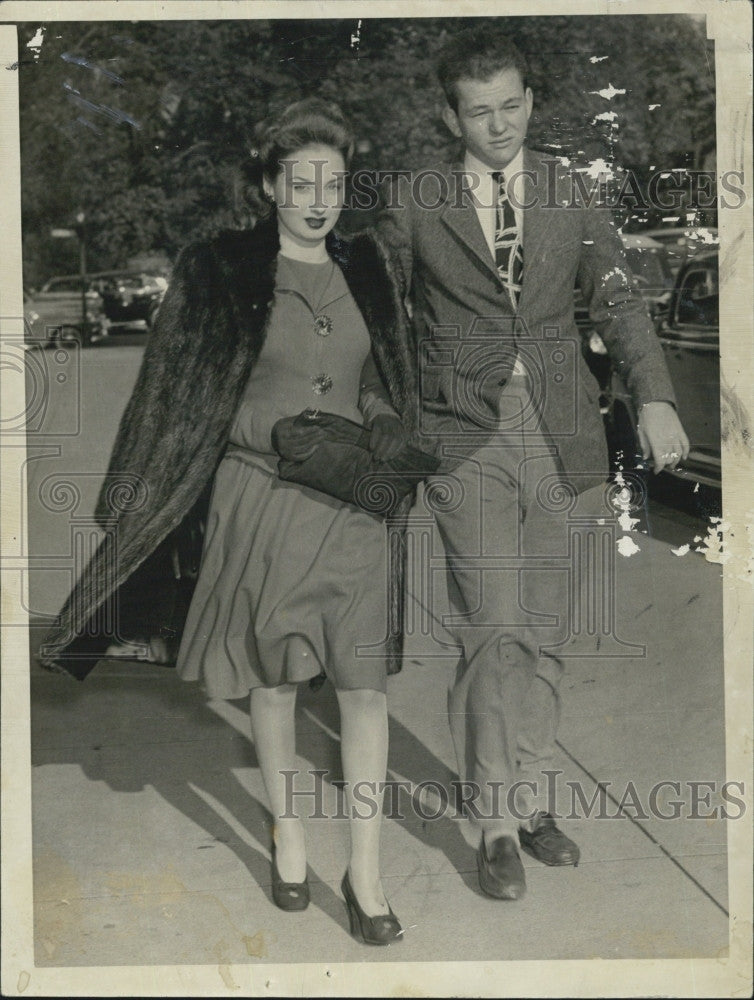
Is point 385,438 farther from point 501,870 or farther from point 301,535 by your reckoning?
point 501,870

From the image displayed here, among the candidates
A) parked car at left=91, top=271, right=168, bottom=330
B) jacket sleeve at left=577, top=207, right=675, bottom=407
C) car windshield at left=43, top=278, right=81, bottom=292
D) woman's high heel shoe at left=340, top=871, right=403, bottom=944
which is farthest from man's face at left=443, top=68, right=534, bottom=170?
woman's high heel shoe at left=340, top=871, right=403, bottom=944

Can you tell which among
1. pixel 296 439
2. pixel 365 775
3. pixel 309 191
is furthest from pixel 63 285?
pixel 365 775

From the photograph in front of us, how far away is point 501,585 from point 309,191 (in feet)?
4.01

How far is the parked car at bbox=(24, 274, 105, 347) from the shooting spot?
4371mm

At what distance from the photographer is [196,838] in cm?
446

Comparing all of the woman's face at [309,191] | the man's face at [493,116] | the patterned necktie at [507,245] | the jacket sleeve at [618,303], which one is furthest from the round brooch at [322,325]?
the jacket sleeve at [618,303]

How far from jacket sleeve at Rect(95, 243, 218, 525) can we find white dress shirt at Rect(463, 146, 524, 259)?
76 centimetres

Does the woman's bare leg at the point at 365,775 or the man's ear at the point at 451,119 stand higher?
the man's ear at the point at 451,119

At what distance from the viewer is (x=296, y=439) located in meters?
4.01

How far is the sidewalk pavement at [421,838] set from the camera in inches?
162

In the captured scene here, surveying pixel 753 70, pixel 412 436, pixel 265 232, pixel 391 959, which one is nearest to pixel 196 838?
pixel 391 959

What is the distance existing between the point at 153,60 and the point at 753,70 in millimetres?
1682

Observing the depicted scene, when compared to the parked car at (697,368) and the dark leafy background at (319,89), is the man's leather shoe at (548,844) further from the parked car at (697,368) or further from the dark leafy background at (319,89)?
the dark leafy background at (319,89)

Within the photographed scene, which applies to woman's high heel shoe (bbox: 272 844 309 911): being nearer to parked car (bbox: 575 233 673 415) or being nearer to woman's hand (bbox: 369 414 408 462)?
woman's hand (bbox: 369 414 408 462)
